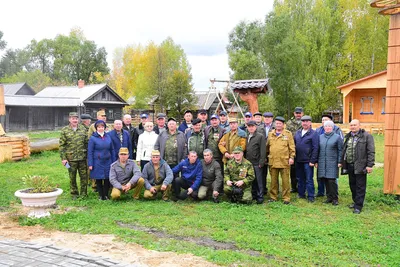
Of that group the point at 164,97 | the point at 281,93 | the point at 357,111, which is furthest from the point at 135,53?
the point at 357,111

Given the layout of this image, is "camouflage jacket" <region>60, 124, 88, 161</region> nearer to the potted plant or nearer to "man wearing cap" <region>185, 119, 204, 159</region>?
the potted plant

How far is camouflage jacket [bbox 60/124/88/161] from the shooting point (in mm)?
7797

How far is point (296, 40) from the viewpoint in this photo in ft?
108

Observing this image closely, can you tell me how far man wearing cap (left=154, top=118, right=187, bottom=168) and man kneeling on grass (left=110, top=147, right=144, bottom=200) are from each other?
2.34ft

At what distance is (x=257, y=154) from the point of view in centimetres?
753

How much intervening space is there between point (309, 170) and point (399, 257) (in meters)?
3.12

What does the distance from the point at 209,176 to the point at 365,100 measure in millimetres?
22195

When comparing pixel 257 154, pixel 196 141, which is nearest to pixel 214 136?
pixel 196 141

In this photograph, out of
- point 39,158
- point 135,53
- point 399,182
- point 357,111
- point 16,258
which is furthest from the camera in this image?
point 135,53

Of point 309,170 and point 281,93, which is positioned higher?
point 281,93

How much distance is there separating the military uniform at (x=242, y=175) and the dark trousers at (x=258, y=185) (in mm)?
199

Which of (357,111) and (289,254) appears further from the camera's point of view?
(357,111)

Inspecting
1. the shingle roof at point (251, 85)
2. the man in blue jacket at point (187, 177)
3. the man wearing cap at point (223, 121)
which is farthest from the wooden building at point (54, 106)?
the man in blue jacket at point (187, 177)

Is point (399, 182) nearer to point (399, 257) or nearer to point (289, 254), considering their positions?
point (399, 257)
